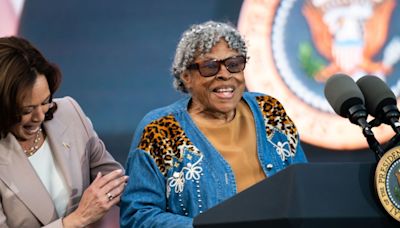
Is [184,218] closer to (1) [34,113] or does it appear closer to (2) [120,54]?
(1) [34,113]

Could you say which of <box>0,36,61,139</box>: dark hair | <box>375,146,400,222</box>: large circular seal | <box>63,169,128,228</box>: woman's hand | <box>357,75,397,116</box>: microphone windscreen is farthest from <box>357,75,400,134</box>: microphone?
<box>0,36,61,139</box>: dark hair

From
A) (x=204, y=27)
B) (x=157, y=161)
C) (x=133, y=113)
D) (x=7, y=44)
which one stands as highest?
(x=204, y=27)

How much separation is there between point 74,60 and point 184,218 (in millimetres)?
1565

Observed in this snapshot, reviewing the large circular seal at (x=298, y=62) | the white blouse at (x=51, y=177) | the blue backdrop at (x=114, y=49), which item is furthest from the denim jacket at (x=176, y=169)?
the large circular seal at (x=298, y=62)

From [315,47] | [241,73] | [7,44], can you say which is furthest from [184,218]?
[315,47]

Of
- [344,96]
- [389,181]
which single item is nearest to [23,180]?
[344,96]

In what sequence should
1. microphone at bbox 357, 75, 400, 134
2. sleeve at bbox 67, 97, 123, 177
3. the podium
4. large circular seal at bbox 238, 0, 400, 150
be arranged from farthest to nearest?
large circular seal at bbox 238, 0, 400, 150 → sleeve at bbox 67, 97, 123, 177 → microphone at bbox 357, 75, 400, 134 → the podium

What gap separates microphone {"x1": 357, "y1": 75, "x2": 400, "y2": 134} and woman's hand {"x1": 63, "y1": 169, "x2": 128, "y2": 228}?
830 mm

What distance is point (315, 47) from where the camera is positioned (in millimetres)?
3826

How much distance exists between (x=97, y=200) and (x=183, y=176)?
0.28 m

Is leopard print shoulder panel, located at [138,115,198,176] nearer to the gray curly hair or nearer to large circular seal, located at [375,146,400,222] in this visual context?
the gray curly hair

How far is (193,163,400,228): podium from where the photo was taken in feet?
5.15

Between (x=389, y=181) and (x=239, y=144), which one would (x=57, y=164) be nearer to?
(x=239, y=144)

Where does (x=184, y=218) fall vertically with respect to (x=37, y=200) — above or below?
above
